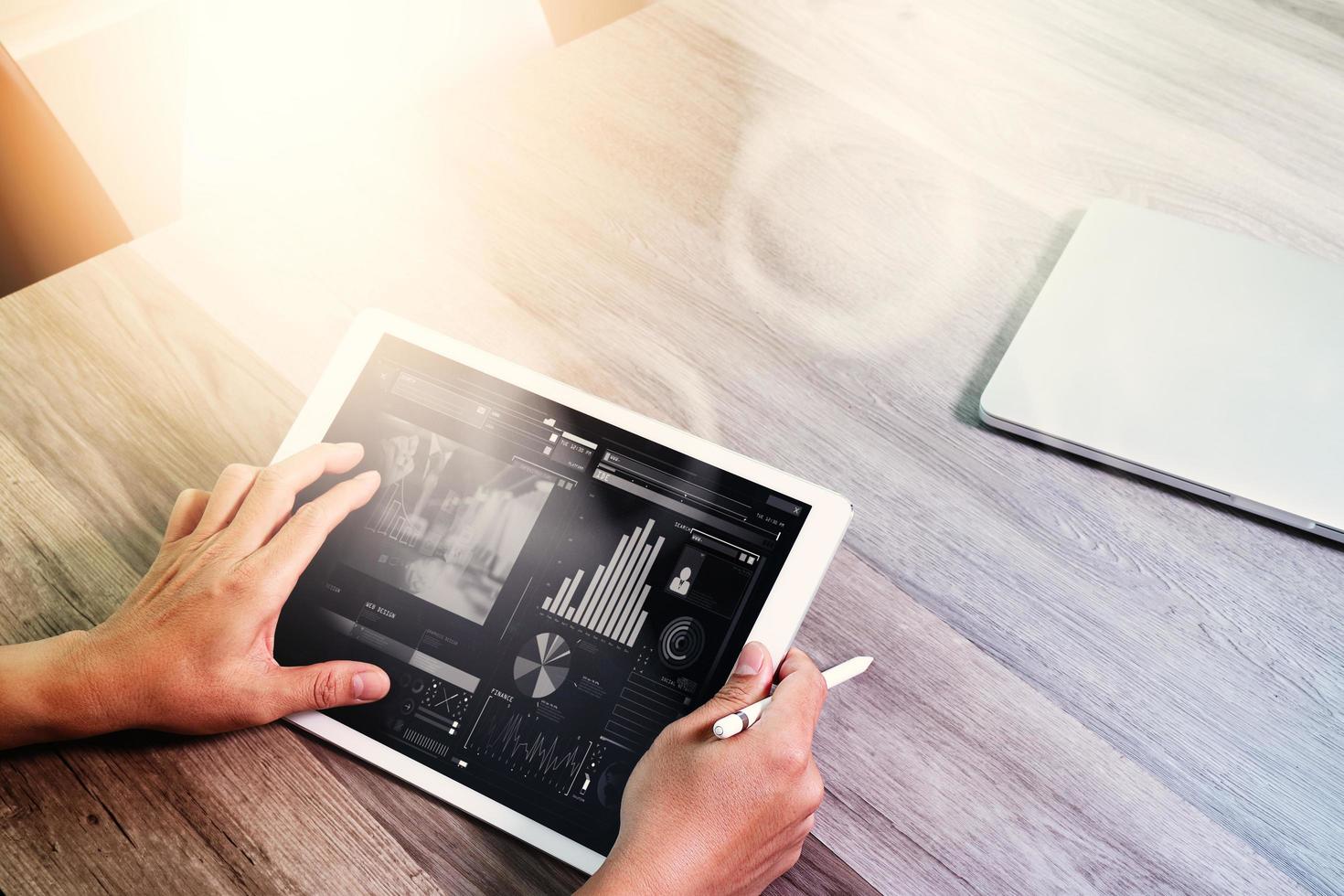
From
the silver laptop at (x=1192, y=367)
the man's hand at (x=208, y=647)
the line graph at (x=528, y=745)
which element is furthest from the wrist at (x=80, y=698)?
the silver laptop at (x=1192, y=367)

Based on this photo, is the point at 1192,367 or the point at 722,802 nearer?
the point at 722,802

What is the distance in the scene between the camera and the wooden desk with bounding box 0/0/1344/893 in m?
0.62

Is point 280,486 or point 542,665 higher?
point 280,486

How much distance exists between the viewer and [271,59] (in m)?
1.29

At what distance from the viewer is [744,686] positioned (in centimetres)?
61

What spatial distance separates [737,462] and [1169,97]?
1.87 feet

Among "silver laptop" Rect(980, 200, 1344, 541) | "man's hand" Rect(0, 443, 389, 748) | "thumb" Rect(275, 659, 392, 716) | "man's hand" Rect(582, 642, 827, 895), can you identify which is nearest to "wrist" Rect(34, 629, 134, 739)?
"man's hand" Rect(0, 443, 389, 748)

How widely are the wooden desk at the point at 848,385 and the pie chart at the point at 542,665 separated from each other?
0.11 meters

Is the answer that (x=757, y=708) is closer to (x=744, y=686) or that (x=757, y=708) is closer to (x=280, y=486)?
(x=744, y=686)

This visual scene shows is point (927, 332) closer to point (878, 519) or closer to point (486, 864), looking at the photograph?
point (878, 519)

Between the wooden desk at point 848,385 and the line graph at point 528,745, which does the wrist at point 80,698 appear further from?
the line graph at point 528,745

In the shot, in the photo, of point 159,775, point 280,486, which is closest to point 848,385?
point 280,486

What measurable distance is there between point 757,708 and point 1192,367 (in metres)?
0.42

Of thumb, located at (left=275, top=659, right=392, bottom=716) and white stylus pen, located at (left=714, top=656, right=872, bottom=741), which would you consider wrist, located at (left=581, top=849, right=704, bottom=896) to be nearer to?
white stylus pen, located at (left=714, top=656, right=872, bottom=741)
